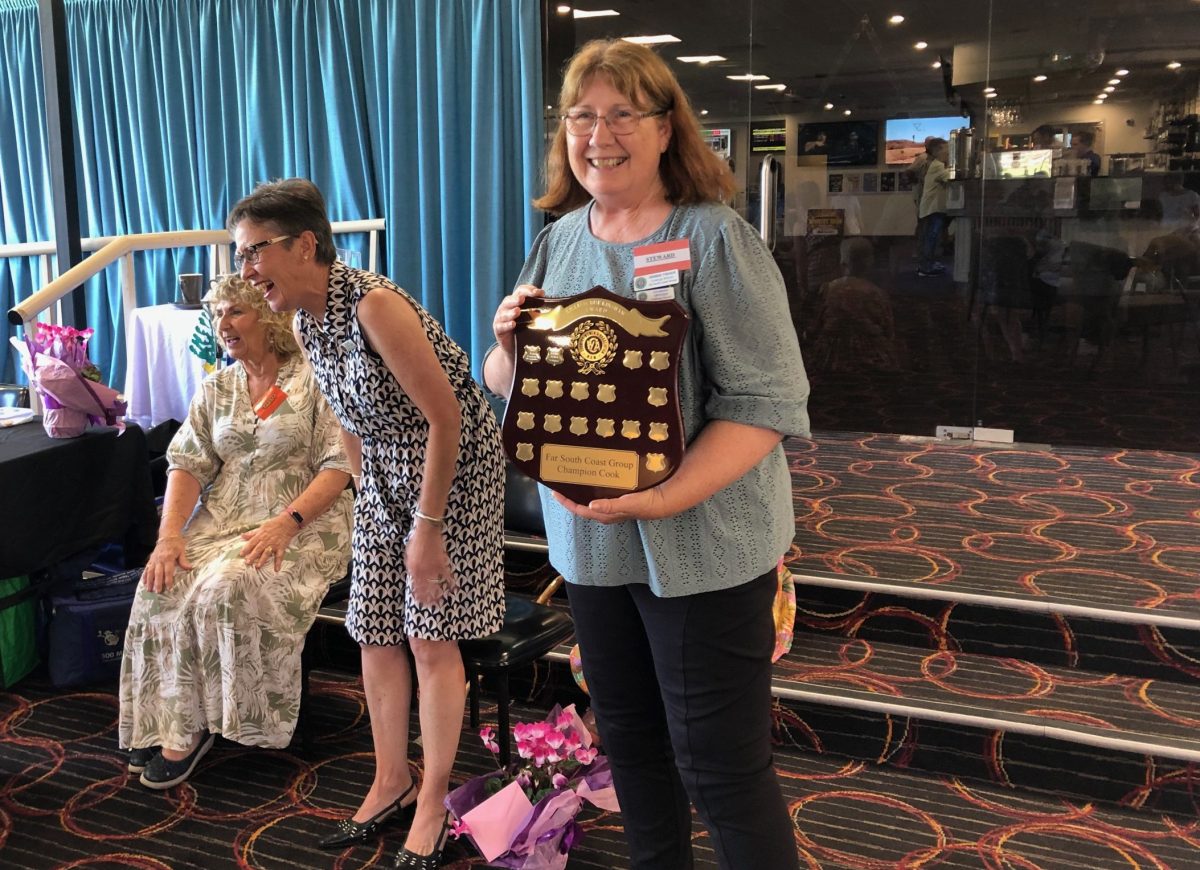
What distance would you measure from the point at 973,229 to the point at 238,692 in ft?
11.2

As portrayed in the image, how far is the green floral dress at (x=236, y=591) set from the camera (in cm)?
233

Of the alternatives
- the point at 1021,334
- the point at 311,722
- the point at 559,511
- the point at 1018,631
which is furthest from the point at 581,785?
the point at 1021,334

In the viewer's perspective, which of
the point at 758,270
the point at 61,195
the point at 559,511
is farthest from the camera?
the point at 61,195

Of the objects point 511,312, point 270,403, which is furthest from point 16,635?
point 511,312

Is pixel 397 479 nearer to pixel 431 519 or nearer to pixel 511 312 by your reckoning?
pixel 431 519

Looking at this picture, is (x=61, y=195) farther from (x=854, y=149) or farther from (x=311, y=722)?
(x=854, y=149)

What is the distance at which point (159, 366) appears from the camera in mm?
3408

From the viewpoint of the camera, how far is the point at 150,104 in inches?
186

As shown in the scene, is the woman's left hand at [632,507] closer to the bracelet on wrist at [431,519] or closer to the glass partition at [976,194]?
the bracelet on wrist at [431,519]

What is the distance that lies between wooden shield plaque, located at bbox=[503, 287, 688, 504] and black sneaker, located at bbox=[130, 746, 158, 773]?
1605 mm

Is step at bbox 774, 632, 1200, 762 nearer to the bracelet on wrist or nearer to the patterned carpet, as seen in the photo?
the patterned carpet

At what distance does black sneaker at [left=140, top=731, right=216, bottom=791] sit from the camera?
2.33 meters

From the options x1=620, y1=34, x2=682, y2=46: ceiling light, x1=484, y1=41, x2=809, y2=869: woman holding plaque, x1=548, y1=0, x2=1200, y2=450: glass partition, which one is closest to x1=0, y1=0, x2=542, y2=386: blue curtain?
x1=548, y1=0, x2=1200, y2=450: glass partition

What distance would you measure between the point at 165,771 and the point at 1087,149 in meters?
3.91
